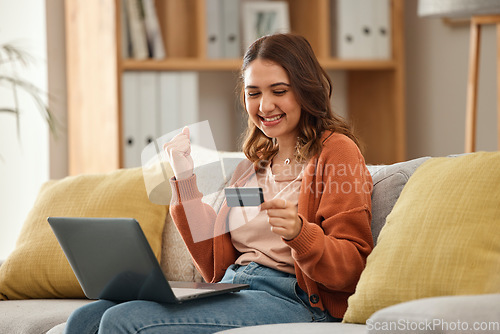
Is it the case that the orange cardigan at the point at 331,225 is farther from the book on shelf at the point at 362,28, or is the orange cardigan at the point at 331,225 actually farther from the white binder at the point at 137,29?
the book on shelf at the point at 362,28

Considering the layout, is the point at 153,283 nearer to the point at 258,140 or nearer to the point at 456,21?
the point at 258,140

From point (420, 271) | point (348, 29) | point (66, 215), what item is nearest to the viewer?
point (420, 271)

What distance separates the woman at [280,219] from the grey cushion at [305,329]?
0.21 ft

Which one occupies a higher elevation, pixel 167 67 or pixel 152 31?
pixel 152 31

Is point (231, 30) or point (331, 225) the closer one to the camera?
point (331, 225)

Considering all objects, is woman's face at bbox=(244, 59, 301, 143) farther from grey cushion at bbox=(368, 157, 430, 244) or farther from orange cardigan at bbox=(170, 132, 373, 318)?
grey cushion at bbox=(368, 157, 430, 244)

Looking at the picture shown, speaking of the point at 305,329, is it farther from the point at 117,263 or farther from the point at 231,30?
the point at 231,30

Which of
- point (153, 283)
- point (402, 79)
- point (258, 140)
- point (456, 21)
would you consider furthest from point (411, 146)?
point (153, 283)

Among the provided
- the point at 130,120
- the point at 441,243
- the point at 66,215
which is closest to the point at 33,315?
the point at 66,215

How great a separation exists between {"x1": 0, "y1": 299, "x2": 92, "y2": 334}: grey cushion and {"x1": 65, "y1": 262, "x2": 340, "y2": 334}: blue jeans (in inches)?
11.5

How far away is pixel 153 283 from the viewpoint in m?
1.37

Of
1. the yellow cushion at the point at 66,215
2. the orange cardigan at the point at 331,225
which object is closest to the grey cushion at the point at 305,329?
the orange cardigan at the point at 331,225

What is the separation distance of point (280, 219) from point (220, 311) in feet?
0.71

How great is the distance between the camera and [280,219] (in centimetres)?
139
